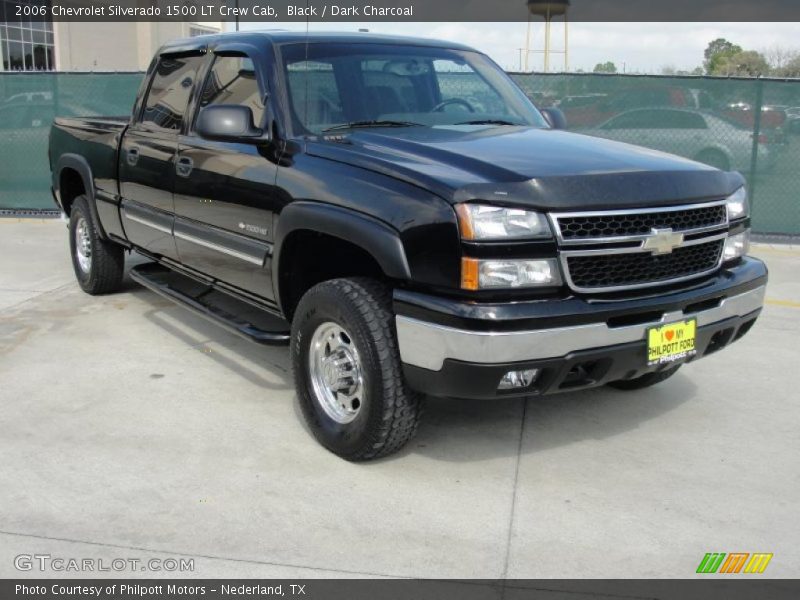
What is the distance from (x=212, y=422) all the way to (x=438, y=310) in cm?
169

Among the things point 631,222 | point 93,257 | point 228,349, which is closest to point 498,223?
point 631,222

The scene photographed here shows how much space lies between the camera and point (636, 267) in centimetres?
375

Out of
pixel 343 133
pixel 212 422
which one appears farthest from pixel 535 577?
pixel 343 133

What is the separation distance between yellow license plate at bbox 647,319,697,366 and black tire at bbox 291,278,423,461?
1.02 metres

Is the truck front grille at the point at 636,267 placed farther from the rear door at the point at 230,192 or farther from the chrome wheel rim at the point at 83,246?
the chrome wheel rim at the point at 83,246

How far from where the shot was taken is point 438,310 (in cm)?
346

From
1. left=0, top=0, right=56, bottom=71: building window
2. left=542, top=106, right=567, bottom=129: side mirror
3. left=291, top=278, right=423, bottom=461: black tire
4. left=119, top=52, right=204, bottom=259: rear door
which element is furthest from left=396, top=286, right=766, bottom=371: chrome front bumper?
left=0, top=0, right=56, bottom=71: building window

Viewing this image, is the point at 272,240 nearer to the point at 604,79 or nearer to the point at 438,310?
the point at 438,310

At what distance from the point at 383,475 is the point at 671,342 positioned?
4.60ft

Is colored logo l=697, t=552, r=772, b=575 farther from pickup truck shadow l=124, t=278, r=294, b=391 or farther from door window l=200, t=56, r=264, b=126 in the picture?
door window l=200, t=56, r=264, b=126

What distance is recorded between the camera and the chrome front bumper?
3402mm

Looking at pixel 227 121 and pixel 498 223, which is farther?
pixel 227 121

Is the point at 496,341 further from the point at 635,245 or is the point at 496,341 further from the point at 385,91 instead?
the point at 385,91
